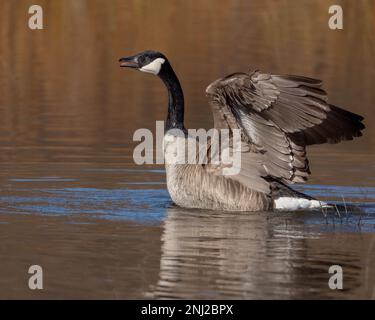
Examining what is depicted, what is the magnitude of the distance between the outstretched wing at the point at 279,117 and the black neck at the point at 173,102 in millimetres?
1095

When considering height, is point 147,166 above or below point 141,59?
below

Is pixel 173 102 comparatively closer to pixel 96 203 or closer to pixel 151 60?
pixel 151 60

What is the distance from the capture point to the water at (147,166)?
9.28m

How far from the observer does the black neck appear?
13.1m

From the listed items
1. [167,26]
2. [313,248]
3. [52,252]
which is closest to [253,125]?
[313,248]

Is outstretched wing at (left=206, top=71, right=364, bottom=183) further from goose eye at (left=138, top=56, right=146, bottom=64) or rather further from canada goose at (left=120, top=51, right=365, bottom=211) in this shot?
goose eye at (left=138, top=56, right=146, bottom=64)

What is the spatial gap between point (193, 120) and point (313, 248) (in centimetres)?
835

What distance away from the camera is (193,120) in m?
18.4

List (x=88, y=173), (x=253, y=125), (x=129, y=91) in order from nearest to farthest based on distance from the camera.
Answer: (x=253, y=125) → (x=88, y=173) → (x=129, y=91)

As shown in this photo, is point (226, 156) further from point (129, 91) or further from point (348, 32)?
point (348, 32)

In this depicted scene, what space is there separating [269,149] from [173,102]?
149 cm

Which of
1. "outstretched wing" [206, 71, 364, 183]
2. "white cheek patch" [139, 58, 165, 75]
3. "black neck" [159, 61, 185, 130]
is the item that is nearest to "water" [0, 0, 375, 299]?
"outstretched wing" [206, 71, 364, 183]

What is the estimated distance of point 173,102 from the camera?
13234mm

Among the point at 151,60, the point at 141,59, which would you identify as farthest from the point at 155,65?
the point at 141,59
